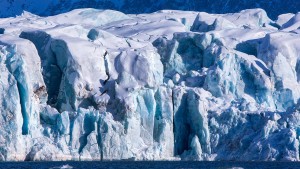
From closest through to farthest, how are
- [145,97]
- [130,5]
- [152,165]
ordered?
[152,165] < [145,97] < [130,5]

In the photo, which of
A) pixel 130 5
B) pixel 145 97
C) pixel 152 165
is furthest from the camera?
pixel 130 5

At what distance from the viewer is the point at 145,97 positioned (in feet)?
202

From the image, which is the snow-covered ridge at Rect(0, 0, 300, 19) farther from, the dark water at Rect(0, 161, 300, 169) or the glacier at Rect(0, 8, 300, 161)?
the dark water at Rect(0, 161, 300, 169)

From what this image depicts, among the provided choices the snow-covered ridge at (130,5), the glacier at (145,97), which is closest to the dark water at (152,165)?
the glacier at (145,97)

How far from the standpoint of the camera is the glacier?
58188 mm

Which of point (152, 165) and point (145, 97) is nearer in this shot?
point (152, 165)

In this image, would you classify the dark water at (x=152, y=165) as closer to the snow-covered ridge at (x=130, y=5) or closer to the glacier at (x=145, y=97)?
the glacier at (x=145, y=97)

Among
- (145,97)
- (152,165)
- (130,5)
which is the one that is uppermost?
(130,5)

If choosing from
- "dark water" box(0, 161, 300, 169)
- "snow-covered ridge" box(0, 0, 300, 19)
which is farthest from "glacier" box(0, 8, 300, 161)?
"snow-covered ridge" box(0, 0, 300, 19)

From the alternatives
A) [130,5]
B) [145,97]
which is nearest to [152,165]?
[145,97]

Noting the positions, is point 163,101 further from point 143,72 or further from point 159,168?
point 159,168

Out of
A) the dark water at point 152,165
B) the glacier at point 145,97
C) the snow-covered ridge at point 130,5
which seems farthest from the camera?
the snow-covered ridge at point 130,5

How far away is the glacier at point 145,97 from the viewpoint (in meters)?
58.2

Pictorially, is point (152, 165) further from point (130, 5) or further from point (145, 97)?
point (130, 5)
